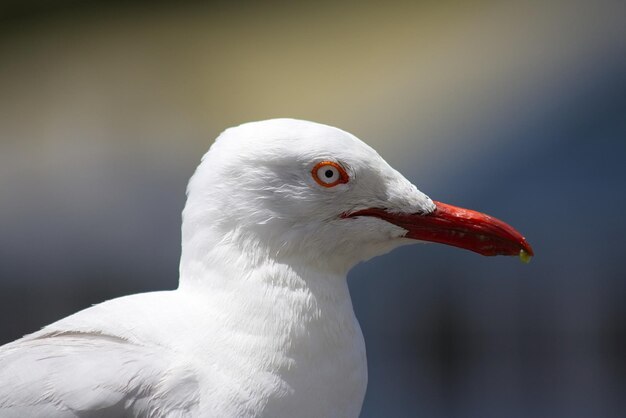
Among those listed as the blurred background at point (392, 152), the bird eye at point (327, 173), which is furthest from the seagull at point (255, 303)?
the blurred background at point (392, 152)

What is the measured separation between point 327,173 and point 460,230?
0.73 feet

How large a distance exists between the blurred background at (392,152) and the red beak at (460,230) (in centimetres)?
235

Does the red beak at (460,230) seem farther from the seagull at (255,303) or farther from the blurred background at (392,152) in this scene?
the blurred background at (392,152)

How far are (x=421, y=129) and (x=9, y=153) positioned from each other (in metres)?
1.92

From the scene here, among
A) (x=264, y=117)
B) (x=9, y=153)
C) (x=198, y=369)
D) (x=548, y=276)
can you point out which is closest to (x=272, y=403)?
(x=198, y=369)

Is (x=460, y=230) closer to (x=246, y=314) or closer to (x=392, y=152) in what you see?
(x=246, y=314)

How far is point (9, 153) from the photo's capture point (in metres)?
4.90

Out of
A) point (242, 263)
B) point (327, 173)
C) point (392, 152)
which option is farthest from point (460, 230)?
point (392, 152)

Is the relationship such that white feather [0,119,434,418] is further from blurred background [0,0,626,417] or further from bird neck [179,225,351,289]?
A: blurred background [0,0,626,417]

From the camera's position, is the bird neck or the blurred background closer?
the bird neck

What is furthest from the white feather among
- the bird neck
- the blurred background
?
the blurred background

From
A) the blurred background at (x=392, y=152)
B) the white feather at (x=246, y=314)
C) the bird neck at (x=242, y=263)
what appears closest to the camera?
the white feather at (x=246, y=314)

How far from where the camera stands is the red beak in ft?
5.04

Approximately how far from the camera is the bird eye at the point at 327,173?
1.49 metres
